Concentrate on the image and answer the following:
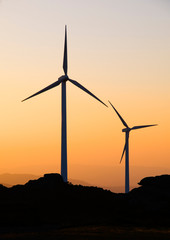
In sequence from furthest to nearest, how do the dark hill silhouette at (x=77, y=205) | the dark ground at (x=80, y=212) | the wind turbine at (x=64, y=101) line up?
the wind turbine at (x=64, y=101), the dark hill silhouette at (x=77, y=205), the dark ground at (x=80, y=212)

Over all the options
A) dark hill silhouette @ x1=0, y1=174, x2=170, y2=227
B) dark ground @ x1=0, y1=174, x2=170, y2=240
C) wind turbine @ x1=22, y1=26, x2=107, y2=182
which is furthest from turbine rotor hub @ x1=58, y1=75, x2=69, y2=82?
dark hill silhouette @ x1=0, y1=174, x2=170, y2=227

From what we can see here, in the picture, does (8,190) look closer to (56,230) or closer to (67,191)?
(67,191)

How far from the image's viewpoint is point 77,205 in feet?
314

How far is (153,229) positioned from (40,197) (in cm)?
2784

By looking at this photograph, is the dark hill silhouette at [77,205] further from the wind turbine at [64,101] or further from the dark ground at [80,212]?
the wind turbine at [64,101]

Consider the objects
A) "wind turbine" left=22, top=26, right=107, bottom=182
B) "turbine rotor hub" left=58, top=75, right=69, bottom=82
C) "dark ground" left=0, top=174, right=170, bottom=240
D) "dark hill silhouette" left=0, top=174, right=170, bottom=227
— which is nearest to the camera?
"dark ground" left=0, top=174, right=170, bottom=240

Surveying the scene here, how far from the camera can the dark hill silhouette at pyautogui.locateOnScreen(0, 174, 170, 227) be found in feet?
286

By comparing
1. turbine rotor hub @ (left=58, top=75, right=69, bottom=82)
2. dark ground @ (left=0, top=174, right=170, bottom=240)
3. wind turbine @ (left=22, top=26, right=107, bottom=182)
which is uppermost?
turbine rotor hub @ (left=58, top=75, right=69, bottom=82)

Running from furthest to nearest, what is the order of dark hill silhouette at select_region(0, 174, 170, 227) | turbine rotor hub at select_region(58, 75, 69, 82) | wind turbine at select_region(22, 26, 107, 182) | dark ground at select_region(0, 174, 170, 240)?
turbine rotor hub at select_region(58, 75, 69, 82) < wind turbine at select_region(22, 26, 107, 182) < dark hill silhouette at select_region(0, 174, 170, 227) < dark ground at select_region(0, 174, 170, 240)

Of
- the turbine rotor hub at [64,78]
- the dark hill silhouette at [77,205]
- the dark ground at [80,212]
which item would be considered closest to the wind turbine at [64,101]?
the turbine rotor hub at [64,78]

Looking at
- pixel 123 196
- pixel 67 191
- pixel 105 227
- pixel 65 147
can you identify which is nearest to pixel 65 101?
pixel 65 147

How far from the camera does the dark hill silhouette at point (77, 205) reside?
8731 centimetres

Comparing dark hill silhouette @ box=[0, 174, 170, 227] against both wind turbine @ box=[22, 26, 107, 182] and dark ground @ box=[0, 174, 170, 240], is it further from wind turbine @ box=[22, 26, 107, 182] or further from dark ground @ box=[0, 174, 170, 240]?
wind turbine @ box=[22, 26, 107, 182]

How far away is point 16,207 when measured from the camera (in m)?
92.7
